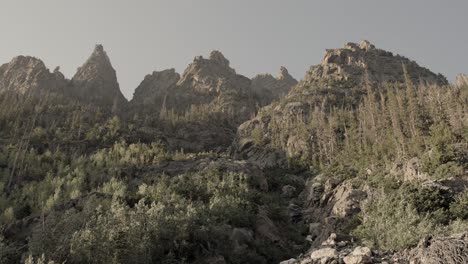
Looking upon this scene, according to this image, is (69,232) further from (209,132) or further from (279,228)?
(209,132)

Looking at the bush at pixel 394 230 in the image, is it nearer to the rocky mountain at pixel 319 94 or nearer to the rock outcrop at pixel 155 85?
the rocky mountain at pixel 319 94

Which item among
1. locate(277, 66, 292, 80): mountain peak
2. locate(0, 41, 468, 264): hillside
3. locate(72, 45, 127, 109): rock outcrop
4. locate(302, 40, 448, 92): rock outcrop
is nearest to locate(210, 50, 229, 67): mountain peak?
locate(0, 41, 468, 264): hillside

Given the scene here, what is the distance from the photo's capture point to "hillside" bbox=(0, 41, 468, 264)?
A: 16734mm

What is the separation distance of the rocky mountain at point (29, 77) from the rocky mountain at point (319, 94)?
6650cm

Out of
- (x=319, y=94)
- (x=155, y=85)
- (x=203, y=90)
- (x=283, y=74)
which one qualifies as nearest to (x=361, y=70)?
(x=319, y=94)

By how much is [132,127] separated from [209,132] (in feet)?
63.1

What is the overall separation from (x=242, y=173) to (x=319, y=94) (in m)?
52.9

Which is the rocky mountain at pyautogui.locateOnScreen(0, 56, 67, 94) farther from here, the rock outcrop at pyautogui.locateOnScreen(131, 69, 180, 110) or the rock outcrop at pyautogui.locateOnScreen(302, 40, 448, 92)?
the rock outcrop at pyautogui.locateOnScreen(302, 40, 448, 92)

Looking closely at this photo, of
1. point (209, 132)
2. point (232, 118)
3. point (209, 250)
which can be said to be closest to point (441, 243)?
point (209, 250)

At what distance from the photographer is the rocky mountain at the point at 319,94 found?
69.7 metres

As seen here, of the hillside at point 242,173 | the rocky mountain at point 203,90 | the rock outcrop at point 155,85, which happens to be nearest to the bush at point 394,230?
the hillside at point 242,173

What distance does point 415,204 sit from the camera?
71.3 feet

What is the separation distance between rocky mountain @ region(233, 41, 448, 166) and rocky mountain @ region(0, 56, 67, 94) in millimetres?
66497

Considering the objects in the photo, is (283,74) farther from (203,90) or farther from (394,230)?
(394,230)
